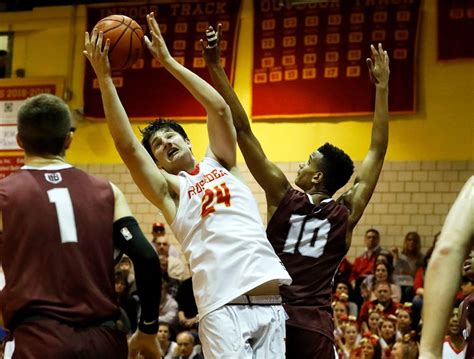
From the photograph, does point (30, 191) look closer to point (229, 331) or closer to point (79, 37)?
point (229, 331)

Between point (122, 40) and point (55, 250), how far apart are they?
2.41 m

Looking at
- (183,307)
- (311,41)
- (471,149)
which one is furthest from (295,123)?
(183,307)

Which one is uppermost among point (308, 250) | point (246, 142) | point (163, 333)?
point (246, 142)

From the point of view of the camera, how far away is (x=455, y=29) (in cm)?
1363

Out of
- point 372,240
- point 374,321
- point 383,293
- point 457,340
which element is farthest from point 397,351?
point 372,240

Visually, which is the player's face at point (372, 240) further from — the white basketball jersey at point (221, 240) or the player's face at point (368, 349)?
the white basketball jersey at point (221, 240)

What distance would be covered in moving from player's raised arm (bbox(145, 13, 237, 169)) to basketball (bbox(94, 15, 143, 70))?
0.75 meters

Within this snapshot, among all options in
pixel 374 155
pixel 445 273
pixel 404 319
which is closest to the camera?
pixel 445 273

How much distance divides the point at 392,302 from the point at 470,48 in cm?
421

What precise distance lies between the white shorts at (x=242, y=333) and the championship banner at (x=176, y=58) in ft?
34.4

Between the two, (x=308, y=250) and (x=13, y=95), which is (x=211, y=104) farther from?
(x=13, y=95)

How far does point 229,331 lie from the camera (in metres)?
4.50

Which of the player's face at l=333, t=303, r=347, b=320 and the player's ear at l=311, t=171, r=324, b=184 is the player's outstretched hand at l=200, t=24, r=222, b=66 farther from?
the player's face at l=333, t=303, r=347, b=320

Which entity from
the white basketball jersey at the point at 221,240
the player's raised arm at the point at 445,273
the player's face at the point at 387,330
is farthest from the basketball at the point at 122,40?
the player's face at the point at 387,330
